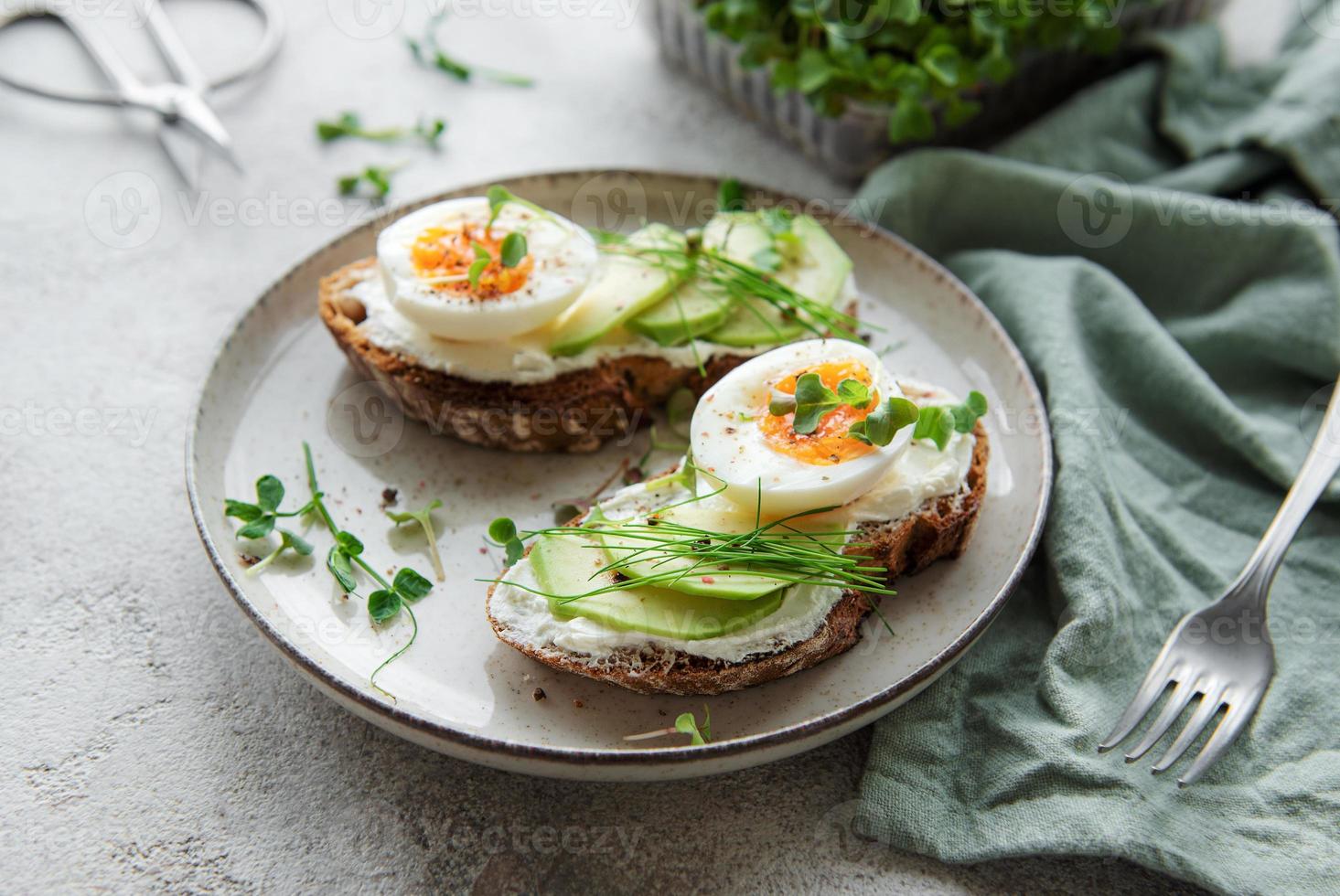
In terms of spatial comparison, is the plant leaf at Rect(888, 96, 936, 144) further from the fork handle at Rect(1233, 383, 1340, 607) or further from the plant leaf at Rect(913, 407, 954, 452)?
the fork handle at Rect(1233, 383, 1340, 607)

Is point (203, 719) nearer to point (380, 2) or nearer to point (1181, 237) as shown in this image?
point (1181, 237)

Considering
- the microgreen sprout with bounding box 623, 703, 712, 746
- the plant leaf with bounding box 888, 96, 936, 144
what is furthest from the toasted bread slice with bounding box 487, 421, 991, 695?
the plant leaf with bounding box 888, 96, 936, 144

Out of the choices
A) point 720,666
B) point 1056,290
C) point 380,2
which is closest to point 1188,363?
point 1056,290

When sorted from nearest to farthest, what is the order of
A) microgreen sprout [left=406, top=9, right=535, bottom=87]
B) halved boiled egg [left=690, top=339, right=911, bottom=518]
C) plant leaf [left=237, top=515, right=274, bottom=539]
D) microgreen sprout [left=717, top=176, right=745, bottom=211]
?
halved boiled egg [left=690, top=339, right=911, bottom=518] → plant leaf [left=237, top=515, right=274, bottom=539] → microgreen sprout [left=717, top=176, right=745, bottom=211] → microgreen sprout [left=406, top=9, right=535, bottom=87]

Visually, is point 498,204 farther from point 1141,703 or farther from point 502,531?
point 1141,703

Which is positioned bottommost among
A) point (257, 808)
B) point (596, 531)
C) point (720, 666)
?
point (257, 808)

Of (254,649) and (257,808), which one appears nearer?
(257,808)

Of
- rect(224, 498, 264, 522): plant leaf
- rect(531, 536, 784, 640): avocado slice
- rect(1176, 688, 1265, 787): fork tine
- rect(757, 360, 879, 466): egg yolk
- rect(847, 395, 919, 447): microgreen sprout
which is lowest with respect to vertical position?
rect(1176, 688, 1265, 787): fork tine

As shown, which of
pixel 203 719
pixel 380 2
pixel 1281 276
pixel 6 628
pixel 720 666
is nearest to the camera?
pixel 720 666
